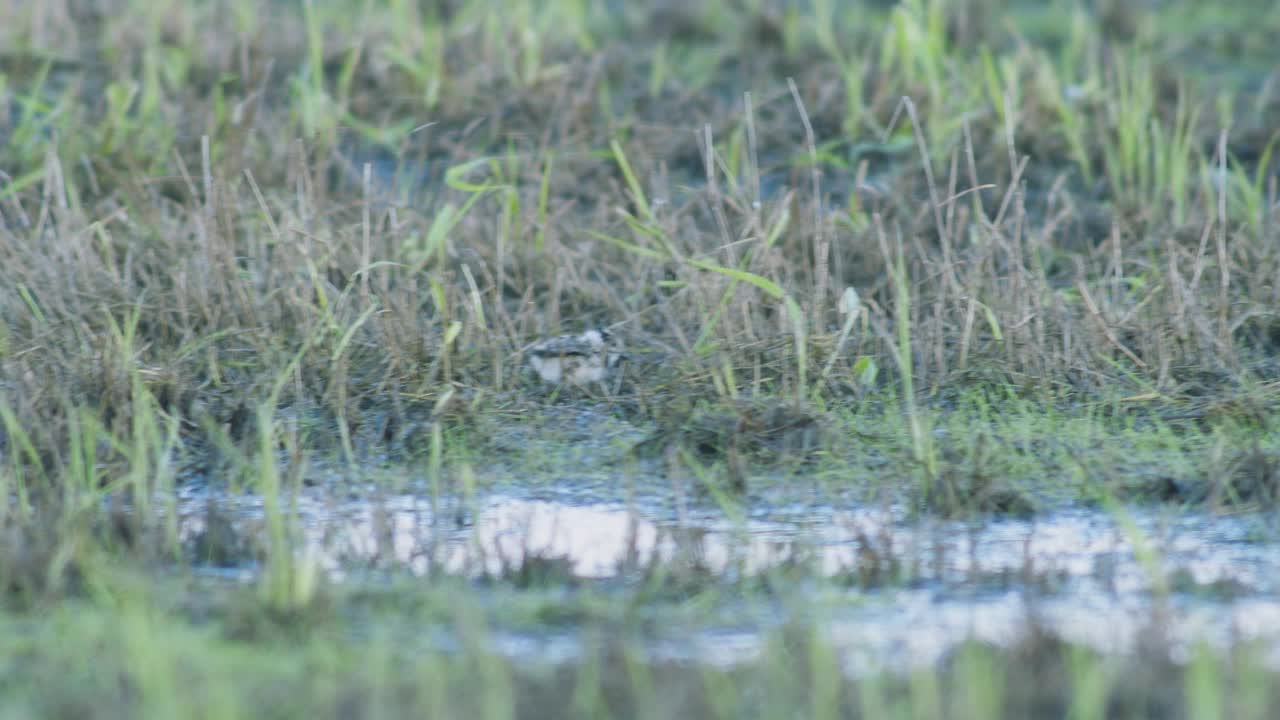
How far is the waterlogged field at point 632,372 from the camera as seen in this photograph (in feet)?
7.27

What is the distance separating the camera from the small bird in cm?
355

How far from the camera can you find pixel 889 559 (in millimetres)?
2570

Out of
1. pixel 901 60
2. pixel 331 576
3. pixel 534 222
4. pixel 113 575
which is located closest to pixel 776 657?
pixel 331 576

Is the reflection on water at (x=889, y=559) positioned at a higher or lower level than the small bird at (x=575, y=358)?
lower

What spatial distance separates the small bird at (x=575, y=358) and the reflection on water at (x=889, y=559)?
51 cm

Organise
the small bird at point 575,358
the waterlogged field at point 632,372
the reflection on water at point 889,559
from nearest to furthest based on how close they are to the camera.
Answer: the waterlogged field at point 632,372
the reflection on water at point 889,559
the small bird at point 575,358

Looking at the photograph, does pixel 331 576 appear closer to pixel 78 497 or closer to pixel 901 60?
pixel 78 497

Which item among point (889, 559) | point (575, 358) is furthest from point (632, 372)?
point (889, 559)

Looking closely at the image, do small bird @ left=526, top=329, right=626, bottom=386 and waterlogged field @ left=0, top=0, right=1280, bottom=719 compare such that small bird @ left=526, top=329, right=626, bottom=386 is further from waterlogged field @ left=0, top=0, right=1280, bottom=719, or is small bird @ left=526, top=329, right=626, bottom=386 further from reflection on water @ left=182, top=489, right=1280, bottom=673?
reflection on water @ left=182, top=489, right=1280, bottom=673

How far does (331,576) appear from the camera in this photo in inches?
101

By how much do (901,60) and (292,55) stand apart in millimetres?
1802

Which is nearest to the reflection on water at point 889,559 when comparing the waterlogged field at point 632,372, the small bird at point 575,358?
the waterlogged field at point 632,372

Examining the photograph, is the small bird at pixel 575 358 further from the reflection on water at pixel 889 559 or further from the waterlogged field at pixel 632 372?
the reflection on water at pixel 889 559

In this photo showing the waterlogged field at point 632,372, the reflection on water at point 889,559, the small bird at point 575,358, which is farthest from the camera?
the small bird at point 575,358
